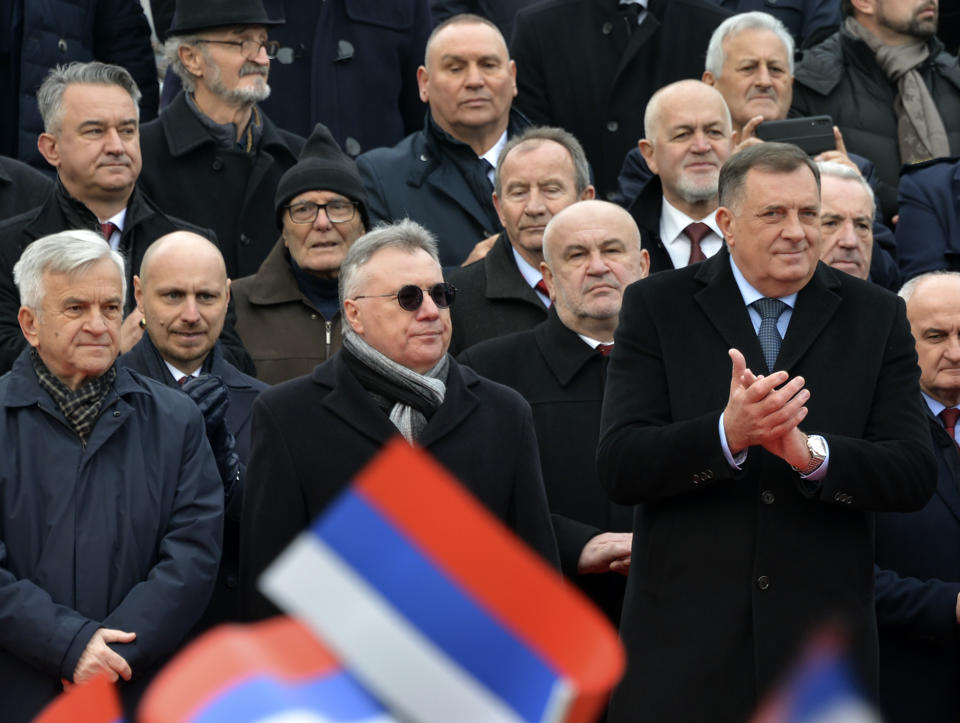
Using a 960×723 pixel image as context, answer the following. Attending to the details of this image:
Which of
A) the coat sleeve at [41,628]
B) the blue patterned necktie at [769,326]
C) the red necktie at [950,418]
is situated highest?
the blue patterned necktie at [769,326]

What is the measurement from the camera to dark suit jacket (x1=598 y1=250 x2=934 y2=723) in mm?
5055

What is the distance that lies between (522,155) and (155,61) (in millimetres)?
3043

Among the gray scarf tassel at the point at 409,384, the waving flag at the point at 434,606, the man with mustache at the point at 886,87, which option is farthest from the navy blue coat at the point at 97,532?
the man with mustache at the point at 886,87

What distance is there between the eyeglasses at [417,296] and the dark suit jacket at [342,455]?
11.1 inches

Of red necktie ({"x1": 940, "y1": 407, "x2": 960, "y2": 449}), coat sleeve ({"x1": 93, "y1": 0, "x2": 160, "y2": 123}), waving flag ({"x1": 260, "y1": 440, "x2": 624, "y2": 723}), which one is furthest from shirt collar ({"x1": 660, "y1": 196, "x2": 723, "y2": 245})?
waving flag ({"x1": 260, "y1": 440, "x2": 624, "y2": 723})

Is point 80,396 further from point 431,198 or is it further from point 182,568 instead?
point 431,198

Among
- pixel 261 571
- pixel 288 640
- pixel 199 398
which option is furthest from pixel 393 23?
pixel 288 640

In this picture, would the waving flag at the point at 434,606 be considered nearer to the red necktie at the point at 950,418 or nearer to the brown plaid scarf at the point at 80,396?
the brown plaid scarf at the point at 80,396

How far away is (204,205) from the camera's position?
8242 mm

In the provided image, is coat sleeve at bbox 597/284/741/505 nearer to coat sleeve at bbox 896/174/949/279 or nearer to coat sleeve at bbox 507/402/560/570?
coat sleeve at bbox 507/402/560/570

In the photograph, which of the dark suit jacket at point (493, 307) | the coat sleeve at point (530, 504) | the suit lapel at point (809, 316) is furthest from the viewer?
the dark suit jacket at point (493, 307)

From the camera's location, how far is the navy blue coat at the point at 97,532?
18.0ft

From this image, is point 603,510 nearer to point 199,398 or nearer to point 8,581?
point 199,398

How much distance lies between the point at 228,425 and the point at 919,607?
8.24ft
